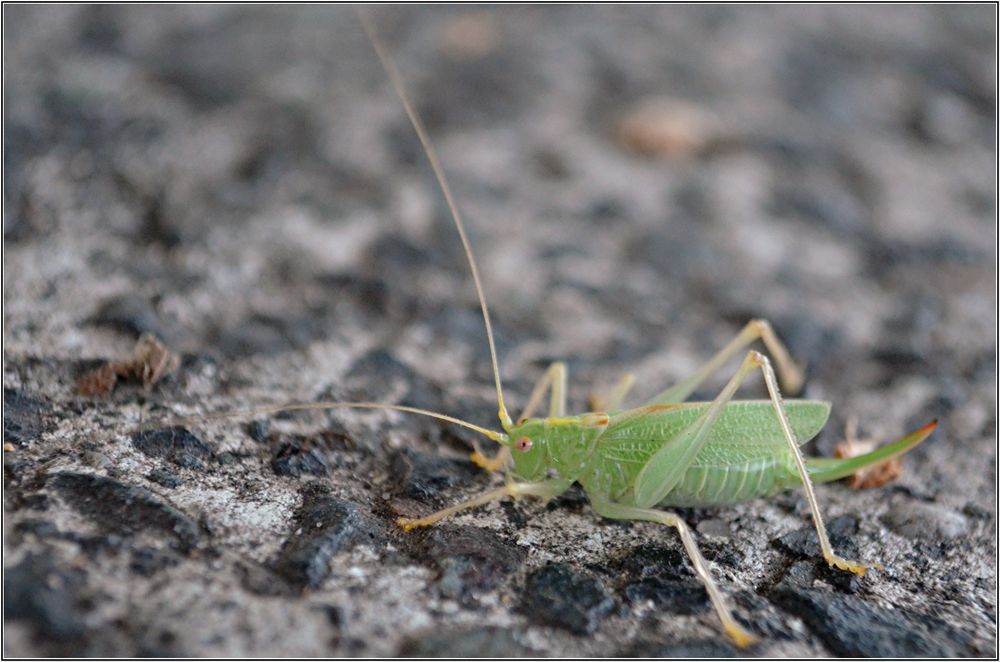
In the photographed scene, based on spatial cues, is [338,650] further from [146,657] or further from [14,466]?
[14,466]

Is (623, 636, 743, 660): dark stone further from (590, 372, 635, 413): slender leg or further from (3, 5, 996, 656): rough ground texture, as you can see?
(590, 372, 635, 413): slender leg

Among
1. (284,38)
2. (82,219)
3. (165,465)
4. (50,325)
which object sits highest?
(284,38)

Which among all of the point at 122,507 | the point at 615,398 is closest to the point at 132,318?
the point at 122,507

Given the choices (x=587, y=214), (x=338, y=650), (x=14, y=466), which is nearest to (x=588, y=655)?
(x=338, y=650)

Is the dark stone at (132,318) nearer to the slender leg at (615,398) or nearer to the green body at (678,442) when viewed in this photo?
the green body at (678,442)

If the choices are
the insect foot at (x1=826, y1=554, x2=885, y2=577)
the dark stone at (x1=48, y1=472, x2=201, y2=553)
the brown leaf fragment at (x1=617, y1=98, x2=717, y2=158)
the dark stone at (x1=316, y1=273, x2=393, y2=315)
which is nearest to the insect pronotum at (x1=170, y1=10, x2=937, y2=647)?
the insect foot at (x1=826, y1=554, x2=885, y2=577)

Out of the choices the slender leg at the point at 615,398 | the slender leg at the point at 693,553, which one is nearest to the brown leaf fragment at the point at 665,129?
the slender leg at the point at 615,398
